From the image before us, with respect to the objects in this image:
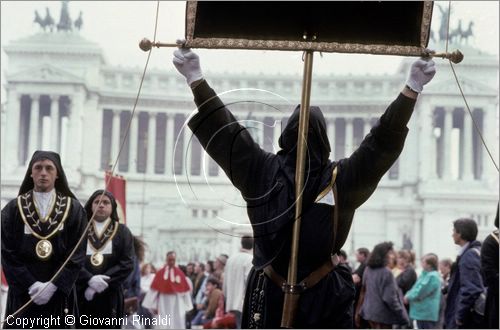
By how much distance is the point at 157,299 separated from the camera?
525 inches

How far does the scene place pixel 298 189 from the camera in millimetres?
4020

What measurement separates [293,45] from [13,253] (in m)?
2.97

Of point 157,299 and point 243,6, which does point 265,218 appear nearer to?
point 243,6

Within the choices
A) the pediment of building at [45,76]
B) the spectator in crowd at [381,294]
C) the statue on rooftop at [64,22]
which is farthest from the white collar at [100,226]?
the statue on rooftop at [64,22]

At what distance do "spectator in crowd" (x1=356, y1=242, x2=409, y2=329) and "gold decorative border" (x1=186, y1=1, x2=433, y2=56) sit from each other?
21.3 ft

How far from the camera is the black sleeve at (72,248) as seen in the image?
6188 mm

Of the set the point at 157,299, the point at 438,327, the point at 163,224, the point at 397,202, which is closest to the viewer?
the point at 438,327

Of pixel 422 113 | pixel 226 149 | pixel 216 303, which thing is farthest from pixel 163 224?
pixel 226 149

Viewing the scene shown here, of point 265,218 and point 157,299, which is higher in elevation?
point 265,218

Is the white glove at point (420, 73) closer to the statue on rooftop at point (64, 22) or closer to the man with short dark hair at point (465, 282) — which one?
the man with short dark hair at point (465, 282)

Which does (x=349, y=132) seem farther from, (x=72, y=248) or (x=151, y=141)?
(x=72, y=248)

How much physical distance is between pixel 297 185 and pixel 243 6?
803mm

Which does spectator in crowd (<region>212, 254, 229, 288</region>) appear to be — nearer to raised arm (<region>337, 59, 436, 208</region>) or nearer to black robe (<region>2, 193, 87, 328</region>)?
black robe (<region>2, 193, 87, 328</region>)

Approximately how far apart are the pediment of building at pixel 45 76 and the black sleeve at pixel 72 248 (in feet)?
162
